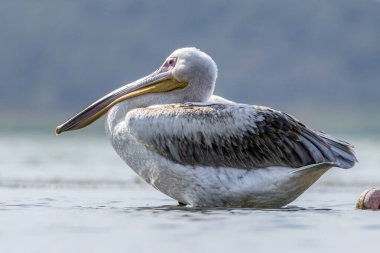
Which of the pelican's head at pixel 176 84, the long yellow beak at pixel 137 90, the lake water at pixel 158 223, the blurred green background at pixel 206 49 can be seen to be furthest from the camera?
the blurred green background at pixel 206 49

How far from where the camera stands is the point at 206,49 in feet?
425

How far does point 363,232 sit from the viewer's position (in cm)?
921

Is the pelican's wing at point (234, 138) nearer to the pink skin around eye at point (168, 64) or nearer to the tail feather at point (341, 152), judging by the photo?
the tail feather at point (341, 152)

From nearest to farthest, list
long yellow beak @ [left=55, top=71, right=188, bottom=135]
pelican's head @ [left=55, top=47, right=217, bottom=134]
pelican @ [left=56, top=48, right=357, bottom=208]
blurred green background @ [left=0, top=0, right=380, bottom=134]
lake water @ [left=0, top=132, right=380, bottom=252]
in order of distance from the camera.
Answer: lake water @ [left=0, top=132, right=380, bottom=252]
pelican @ [left=56, top=48, right=357, bottom=208]
pelican's head @ [left=55, top=47, right=217, bottom=134]
long yellow beak @ [left=55, top=71, right=188, bottom=135]
blurred green background @ [left=0, top=0, right=380, bottom=134]

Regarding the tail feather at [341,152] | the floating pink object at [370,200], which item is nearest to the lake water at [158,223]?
the floating pink object at [370,200]

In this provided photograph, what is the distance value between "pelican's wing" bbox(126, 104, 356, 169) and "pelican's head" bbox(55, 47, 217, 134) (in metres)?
0.76

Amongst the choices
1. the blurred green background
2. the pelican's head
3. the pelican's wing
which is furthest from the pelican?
the blurred green background

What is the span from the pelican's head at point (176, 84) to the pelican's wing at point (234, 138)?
76cm

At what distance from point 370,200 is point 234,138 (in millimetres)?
1243

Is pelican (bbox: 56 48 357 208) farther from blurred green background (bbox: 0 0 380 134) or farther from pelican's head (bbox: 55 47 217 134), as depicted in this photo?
blurred green background (bbox: 0 0 380 134)

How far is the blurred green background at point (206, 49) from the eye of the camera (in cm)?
12262

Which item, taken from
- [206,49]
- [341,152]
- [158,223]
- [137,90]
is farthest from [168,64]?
[206,49]

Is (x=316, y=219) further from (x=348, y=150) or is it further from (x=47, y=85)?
(x=47, y=85)

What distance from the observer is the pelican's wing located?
1087cm
